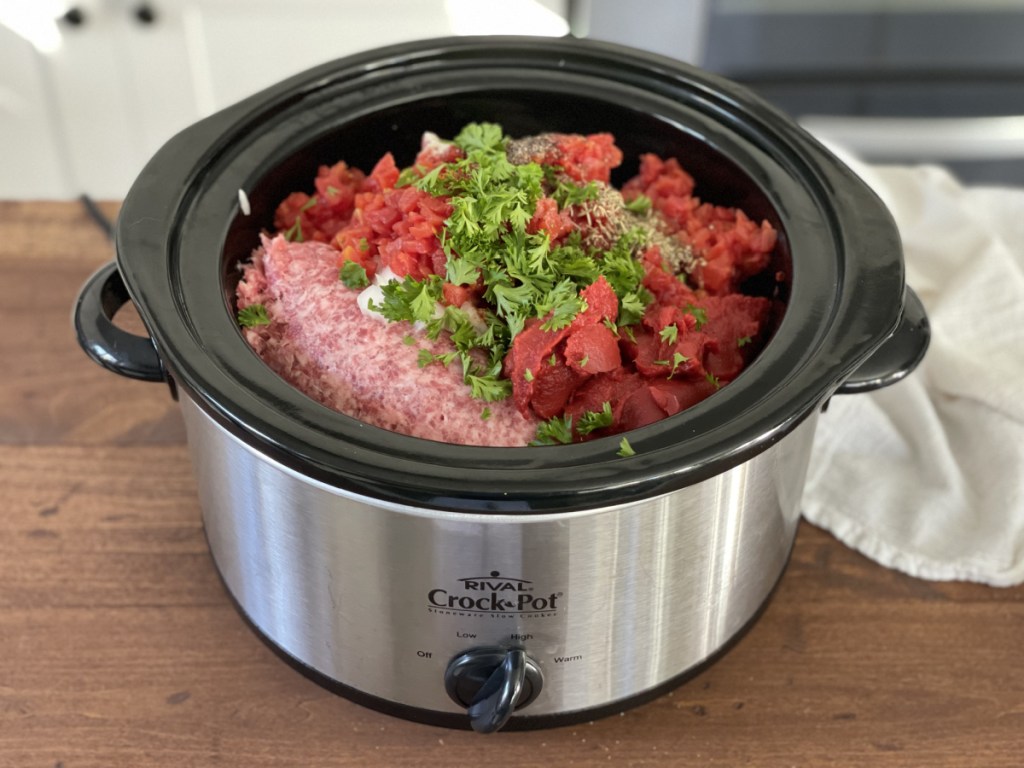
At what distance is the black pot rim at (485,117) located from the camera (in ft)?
2.56

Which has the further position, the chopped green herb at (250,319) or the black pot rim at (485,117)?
the chopped green herb at (250,319)

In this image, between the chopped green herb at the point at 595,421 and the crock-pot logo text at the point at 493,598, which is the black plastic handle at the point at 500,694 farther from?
the chopped green herb at the point at 595,421

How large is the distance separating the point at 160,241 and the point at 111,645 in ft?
1.35

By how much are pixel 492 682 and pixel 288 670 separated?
0.27 metres

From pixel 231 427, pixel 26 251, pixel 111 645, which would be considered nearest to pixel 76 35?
pixel 26 251

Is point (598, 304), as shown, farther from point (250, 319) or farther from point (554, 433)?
point (250, 319)

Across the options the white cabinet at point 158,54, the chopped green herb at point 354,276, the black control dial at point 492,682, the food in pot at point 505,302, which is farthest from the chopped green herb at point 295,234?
the white cabinet at point 158,54

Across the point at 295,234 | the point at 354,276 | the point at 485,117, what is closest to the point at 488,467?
the point at 354,276

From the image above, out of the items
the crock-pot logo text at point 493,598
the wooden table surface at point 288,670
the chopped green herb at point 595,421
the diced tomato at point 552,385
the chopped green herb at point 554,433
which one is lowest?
the wooden table surface at point 288,670

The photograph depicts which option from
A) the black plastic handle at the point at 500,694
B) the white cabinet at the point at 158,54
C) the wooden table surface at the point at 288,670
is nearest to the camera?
the black plastic handle at the point at 500,694

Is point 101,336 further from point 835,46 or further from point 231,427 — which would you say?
point 835,46

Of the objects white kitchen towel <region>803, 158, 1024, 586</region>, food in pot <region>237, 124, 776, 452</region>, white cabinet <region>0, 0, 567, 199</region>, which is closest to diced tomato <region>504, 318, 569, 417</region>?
food in pot <region>237, 124, 776, 452</region>

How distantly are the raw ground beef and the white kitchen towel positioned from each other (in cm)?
46

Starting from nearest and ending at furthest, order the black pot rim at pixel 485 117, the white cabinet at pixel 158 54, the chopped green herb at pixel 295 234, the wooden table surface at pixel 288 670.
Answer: the black pot rim at pixel 485 117 < the wooden table surface at pixel 288 670 < the chopped green herb at pixel 295 234 < the white cabinet at pixel 158 54
